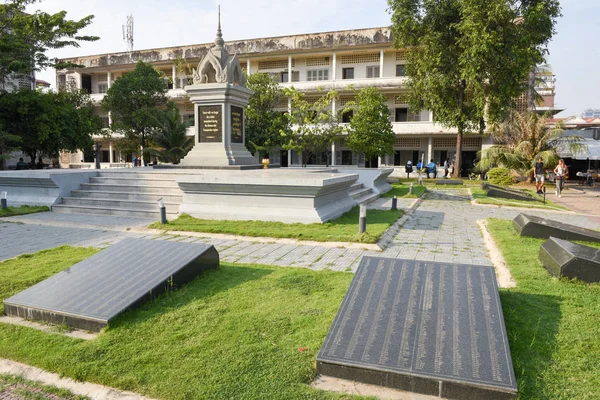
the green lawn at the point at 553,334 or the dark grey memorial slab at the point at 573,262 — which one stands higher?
the dark grey memorial slab at the point at 573,262

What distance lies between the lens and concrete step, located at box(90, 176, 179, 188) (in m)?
12.2

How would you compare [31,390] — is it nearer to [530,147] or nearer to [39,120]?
[39,120]

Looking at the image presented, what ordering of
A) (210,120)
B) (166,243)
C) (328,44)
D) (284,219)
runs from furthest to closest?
(328,44) < (210,120) < (284,219) < (166,243)

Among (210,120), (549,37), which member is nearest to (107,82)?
(210,120)

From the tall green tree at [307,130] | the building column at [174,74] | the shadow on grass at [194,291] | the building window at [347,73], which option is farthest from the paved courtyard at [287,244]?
the building column at [174,74]

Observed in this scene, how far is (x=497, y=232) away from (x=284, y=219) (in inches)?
171

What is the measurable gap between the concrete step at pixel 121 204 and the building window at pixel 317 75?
28354 millimetres

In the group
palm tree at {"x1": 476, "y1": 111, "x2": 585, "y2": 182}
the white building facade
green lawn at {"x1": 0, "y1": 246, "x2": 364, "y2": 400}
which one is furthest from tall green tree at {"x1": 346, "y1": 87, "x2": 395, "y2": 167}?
green lawn at {"x1": 0, "y1": 246, "x2": 364, "y2": 400}

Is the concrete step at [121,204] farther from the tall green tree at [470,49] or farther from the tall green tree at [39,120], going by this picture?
the tall green tree at [470,49]

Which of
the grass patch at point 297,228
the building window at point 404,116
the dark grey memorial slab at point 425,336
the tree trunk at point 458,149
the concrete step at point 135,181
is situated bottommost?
the grass patch at point 297,228

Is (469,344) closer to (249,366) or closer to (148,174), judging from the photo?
(249,366)

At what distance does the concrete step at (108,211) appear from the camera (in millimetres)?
10594

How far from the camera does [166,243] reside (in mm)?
5402

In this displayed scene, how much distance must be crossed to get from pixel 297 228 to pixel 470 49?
62.8ft
